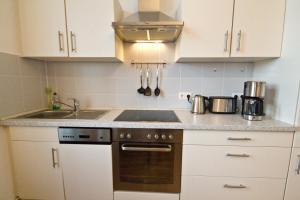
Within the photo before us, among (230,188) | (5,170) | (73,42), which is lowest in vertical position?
(230,188)

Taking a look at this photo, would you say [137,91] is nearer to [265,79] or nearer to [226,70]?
[226,70]

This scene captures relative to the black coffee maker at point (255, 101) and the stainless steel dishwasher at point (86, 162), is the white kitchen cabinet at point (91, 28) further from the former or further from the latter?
the black coffee maker at point (255, 101)

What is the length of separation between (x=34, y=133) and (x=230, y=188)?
166 cm

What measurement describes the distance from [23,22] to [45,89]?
2.25ft

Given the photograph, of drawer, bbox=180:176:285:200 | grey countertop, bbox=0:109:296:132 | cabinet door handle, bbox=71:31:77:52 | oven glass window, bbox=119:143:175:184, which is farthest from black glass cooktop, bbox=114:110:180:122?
cabinet door handle, bbox=71:31:77:52

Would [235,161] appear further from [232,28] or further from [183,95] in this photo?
[232,28]

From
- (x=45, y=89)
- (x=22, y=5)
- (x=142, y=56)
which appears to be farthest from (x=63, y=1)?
(x=45, y=89)

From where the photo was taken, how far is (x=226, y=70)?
1.66 meters

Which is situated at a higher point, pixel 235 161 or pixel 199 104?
pixel 199 104

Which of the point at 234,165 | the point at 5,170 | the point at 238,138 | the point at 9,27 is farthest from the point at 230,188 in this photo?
the point at 9,27

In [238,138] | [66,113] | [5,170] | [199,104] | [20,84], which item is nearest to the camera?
[238,138]

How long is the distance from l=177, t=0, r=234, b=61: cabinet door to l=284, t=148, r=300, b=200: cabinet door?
94cm

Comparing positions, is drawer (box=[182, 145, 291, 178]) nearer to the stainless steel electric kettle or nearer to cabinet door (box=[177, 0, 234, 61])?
the stainless steel electric kettle

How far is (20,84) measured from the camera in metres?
1.40
